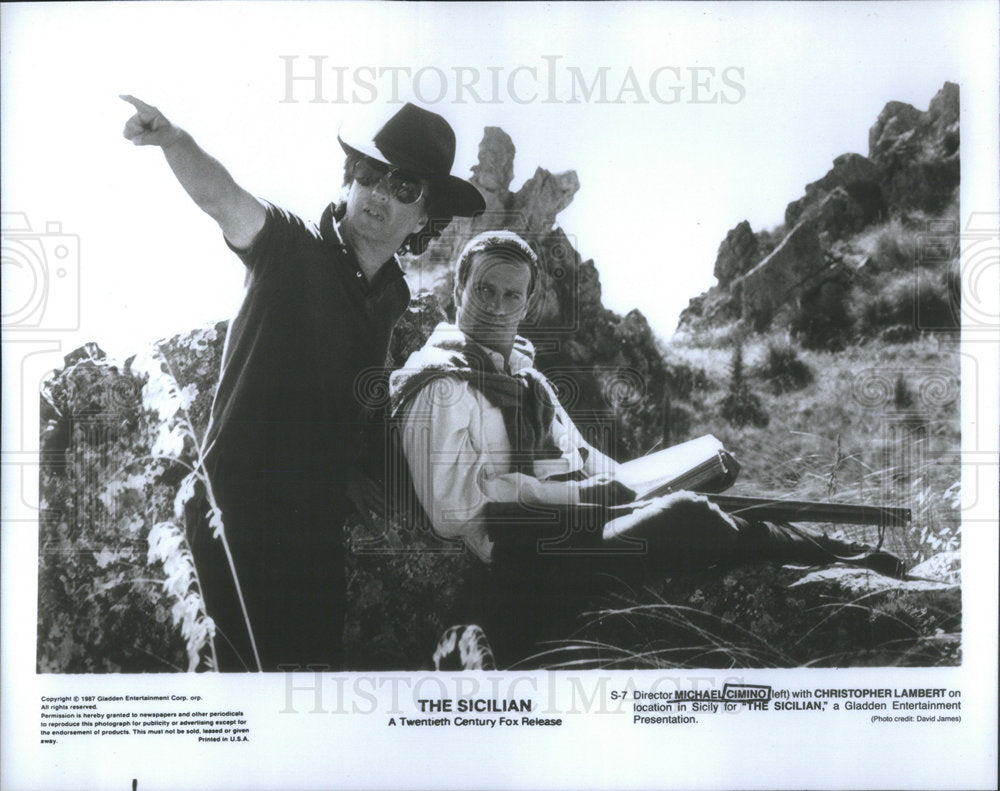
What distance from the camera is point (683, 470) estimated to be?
173 inches

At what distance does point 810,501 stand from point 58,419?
322cm

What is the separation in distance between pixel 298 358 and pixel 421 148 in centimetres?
104

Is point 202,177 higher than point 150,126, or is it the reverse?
point 150,126

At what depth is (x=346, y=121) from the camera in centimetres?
441

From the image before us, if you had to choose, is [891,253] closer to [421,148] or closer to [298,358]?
[421,148]

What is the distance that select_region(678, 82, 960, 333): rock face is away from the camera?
4.46m

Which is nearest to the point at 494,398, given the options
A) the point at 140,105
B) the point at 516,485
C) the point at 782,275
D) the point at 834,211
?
the point at 516,485

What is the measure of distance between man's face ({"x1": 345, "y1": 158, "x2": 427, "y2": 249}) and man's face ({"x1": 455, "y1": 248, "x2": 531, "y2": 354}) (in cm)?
32

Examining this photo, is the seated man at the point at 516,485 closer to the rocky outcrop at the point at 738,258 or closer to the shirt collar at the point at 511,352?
the shirt collar at the point at 511,352

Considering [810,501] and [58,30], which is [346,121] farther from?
[810,501]

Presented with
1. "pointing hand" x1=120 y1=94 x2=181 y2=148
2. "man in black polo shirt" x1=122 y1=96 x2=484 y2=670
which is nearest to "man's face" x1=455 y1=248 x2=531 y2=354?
"man in black polo shirt" x1=122 y1=96 x2=484 y2=670

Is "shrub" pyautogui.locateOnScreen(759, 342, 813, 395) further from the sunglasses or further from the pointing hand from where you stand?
the pointing hand

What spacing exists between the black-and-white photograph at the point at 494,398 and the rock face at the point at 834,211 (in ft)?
0.05

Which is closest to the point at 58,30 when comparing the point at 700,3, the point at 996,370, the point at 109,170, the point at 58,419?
the point at 109,170
